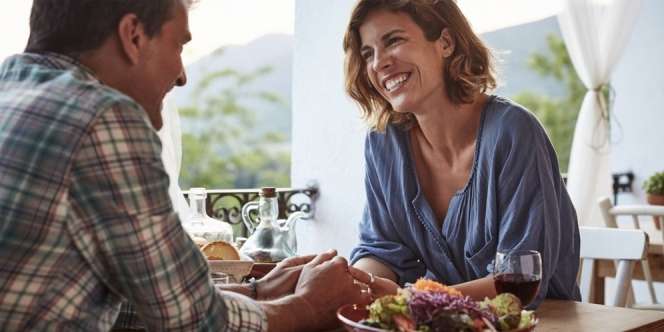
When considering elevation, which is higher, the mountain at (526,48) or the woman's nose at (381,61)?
the mountain at (526,48)

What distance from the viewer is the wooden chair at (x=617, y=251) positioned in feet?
8.27

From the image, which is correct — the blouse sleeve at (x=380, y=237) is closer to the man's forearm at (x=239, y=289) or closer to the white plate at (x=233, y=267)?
the white plate at (x=233, y=267)

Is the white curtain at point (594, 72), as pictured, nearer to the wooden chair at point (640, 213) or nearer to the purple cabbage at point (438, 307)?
the wooden chair at point (640, 213)

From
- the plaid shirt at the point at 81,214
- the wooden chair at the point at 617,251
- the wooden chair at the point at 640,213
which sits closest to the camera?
the plaid shirt at the point at 81,214

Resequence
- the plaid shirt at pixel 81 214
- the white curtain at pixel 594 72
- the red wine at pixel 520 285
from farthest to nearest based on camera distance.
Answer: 1. the white curtain at pixel 594 72
2. the red wine at pixel 520 285
3. the plaid shirt at pixel 81 214

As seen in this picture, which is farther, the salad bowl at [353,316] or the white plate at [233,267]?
the white plate at [233,267]

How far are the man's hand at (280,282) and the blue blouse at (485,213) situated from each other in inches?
21.0

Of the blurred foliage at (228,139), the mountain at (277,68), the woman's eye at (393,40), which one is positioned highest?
the mountain at (277,68)

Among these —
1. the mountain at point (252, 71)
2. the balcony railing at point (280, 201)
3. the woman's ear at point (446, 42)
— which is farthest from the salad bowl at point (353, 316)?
the mountain at point (252, 71)

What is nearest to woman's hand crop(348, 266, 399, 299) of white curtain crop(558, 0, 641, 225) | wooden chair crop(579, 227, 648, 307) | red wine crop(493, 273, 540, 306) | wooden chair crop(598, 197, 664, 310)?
red wine crop(493, 273, 540, 306)

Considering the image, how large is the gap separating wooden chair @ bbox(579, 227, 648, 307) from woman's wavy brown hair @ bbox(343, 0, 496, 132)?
560 mm

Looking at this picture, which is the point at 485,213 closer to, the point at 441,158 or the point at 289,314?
the point at 441,158

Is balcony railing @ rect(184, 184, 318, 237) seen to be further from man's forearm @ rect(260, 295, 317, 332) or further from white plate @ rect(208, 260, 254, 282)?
man's forearm @ rect(260, 295, 317, 332)

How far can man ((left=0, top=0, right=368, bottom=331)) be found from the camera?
1.17m
